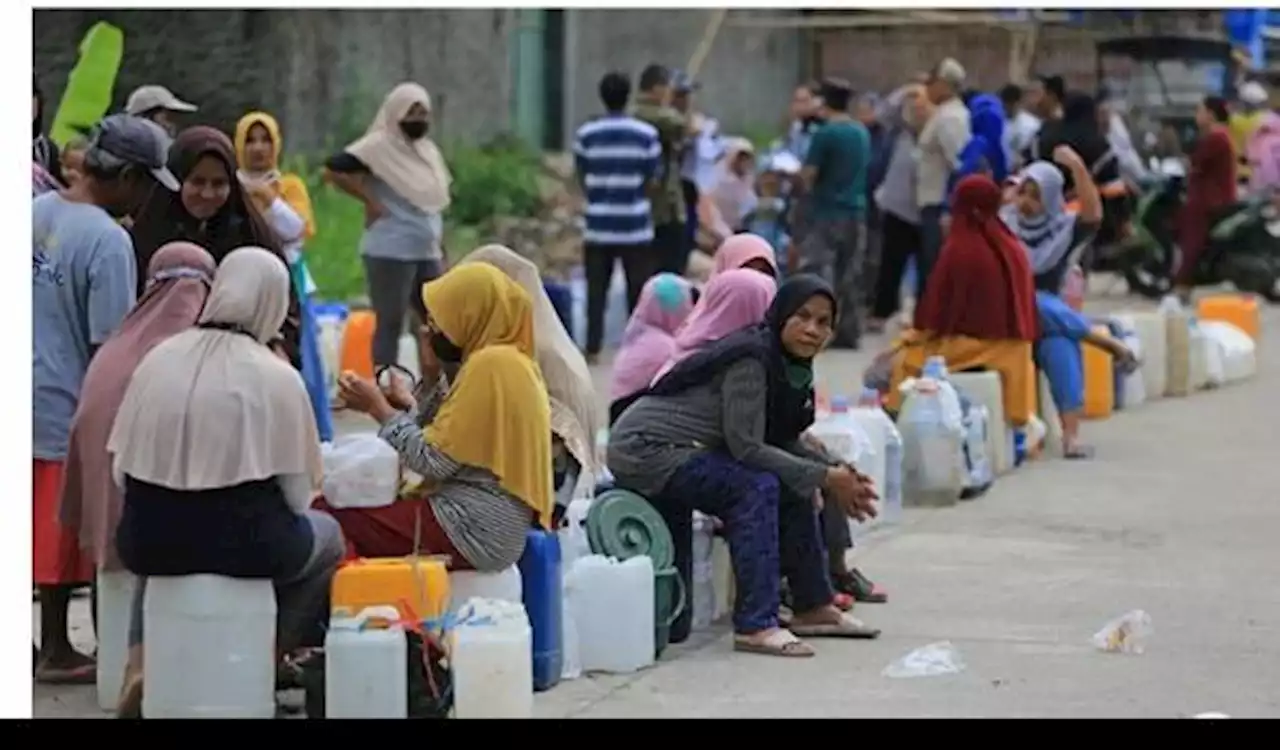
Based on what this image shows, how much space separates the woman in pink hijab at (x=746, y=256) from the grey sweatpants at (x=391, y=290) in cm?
319

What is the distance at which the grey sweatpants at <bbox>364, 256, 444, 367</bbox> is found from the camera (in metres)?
11.8

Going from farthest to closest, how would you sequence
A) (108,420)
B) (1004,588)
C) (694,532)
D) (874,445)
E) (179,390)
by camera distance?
1. (874,445)
2. (1004,588)
3. (694,532)
4. (108,420)
5. (179,390)

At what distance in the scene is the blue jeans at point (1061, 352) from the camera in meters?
11.9

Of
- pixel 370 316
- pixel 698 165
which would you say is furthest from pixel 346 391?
pixel 698 165

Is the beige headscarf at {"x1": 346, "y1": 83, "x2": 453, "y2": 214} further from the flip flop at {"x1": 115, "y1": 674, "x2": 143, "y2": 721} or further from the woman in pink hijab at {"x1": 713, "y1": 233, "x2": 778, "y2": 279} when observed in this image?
the flip flop at {"x1": 115, "y1": 674, "x2": 143, "y2": 721}

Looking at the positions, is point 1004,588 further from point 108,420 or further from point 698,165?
point 698,165

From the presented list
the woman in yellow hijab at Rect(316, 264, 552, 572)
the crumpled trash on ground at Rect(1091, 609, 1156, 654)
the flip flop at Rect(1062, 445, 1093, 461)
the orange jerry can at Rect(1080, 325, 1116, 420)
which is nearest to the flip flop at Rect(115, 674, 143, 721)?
the woman in yellow hijab at Rect(316, 264, 552, 572)

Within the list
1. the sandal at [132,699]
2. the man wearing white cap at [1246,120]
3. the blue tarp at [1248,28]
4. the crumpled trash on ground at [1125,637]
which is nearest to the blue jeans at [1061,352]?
the crumpled trash on ground at [1125,637]

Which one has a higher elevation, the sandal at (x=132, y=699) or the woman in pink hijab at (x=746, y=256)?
the woman in pink hijab at (x=746, y=256)

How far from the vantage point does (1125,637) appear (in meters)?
7.92

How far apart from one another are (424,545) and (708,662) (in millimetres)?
1048

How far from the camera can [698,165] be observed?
16.9 m

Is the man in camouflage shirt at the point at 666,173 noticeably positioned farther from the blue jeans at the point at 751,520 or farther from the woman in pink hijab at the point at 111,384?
the woman in pink hijab at the point at 111,384

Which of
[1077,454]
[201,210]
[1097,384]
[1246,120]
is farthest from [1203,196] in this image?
[201,210]
